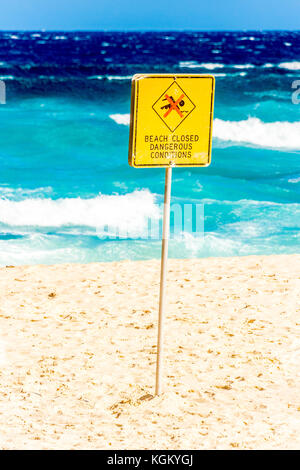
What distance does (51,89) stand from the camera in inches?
1116

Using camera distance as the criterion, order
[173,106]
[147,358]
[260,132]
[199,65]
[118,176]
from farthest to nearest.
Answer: [199,65]
[260,132]
[118,176]
[147,358]
[173,106]

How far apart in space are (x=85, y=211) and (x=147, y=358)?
23.1 feet

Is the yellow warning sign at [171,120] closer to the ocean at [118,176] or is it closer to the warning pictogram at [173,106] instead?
the warning pictogram at [173,106]

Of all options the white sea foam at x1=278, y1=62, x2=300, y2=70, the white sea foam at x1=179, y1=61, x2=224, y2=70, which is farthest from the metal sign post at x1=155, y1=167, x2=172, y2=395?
the white sea foam at x1=179, y1=61, x2=224, y2=70

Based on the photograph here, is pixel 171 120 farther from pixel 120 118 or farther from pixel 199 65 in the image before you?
pixel 199 65

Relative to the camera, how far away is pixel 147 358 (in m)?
5.04

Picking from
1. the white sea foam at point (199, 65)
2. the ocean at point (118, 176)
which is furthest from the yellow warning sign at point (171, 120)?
the white sea foam at point (199, 65)

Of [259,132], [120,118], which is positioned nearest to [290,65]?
[120,118]

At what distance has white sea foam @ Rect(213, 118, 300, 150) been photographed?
19469 millimetres

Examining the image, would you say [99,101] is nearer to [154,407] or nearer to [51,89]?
[51,89]

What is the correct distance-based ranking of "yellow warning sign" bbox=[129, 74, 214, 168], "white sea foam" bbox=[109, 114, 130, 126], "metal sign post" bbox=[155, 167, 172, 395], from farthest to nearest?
"white sea foam" bbox=[109, 114, 130, 126] < "metal sign post" bbox=[155, 167, 172, 395] < "yellow warning sign" bbox=[129, 74, 214, 168]

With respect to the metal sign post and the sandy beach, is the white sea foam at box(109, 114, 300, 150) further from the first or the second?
the metal sign post

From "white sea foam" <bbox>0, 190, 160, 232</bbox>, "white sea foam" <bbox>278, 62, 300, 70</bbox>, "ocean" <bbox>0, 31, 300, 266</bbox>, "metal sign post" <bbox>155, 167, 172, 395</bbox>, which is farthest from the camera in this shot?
"white sea foam" <bbox>278, 62, 300, 70</bbox>

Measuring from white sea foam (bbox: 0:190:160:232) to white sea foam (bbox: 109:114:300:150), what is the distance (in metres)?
7.11
